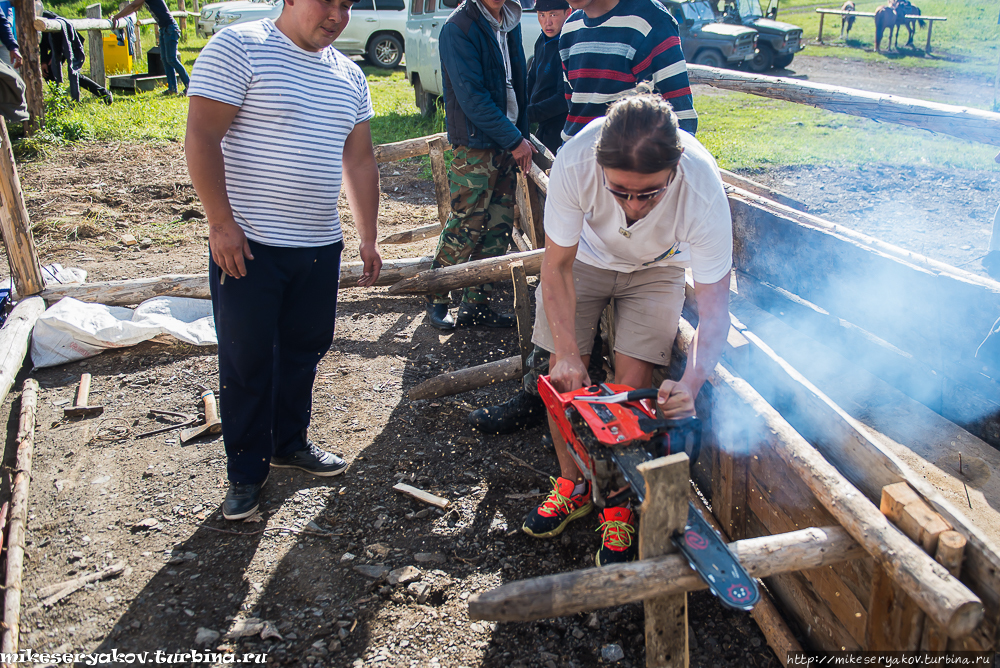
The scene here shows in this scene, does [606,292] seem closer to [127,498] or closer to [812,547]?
[812,547]

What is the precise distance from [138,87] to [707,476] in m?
13.1

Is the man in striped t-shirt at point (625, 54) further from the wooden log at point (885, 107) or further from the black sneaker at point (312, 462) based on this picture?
the black sneaker at point (312, 462)

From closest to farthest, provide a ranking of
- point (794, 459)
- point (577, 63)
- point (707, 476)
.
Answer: point (794, 459) < point (707, 476) < point (577, 63)

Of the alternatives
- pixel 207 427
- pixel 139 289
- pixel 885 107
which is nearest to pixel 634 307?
pixel 207 427

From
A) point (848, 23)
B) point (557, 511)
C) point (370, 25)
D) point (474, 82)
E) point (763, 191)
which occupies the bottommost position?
point (557, 511)

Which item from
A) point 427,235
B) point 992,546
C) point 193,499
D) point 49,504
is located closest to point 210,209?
point 193,499

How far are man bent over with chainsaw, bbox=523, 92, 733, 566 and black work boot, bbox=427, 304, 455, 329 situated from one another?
1736mm

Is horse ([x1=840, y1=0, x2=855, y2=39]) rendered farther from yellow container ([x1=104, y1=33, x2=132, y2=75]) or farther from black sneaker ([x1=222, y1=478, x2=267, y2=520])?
black sneaker ([x1=222, y1=478, x2=267, y2=520])

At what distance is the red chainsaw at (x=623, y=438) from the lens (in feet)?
5.82

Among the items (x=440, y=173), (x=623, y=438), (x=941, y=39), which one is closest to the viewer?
(x=623, y=438)

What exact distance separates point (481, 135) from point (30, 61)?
7.52 metres

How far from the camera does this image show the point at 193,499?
9.49 feet

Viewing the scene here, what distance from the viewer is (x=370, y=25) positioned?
14.3m

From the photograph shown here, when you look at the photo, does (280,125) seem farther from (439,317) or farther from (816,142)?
(816,142)
